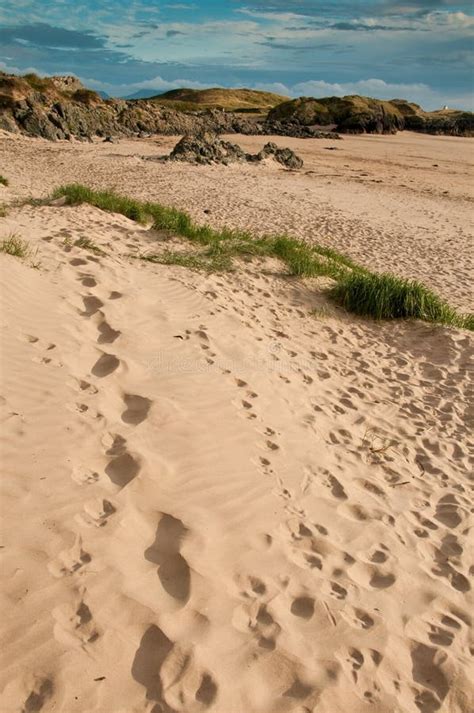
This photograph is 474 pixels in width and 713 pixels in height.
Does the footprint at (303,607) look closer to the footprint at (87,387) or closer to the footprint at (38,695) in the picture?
the footprint at (38,695)

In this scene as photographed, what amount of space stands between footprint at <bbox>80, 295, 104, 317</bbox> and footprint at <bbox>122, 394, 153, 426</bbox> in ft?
5.10

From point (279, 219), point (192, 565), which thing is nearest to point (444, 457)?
point (192, 565)


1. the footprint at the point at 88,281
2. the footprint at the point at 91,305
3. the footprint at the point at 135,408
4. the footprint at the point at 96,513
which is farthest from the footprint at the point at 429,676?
the footprint at the point at 88,281

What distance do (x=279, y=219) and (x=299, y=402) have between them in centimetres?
965

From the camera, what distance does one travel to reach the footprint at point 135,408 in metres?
4.30

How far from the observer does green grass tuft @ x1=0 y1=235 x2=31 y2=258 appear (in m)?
6.60

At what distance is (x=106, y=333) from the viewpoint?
5.53 m

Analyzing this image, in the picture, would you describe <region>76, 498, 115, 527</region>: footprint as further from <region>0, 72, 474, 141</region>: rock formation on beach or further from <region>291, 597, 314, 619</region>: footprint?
<region>0, 72, 474, 141</region>: rock formation on beach

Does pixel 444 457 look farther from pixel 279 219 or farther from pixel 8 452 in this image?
pixel 279 219

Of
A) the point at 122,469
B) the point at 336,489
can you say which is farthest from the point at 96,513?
the point at 336,489

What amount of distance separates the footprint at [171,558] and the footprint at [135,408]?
996 millimetres

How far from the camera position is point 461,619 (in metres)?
3.24

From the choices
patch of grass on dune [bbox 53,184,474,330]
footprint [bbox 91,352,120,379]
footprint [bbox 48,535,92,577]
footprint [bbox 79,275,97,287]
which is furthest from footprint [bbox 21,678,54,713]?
patch of grass on dune [bbox 53,184,474,330]

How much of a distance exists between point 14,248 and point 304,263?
3809mm
